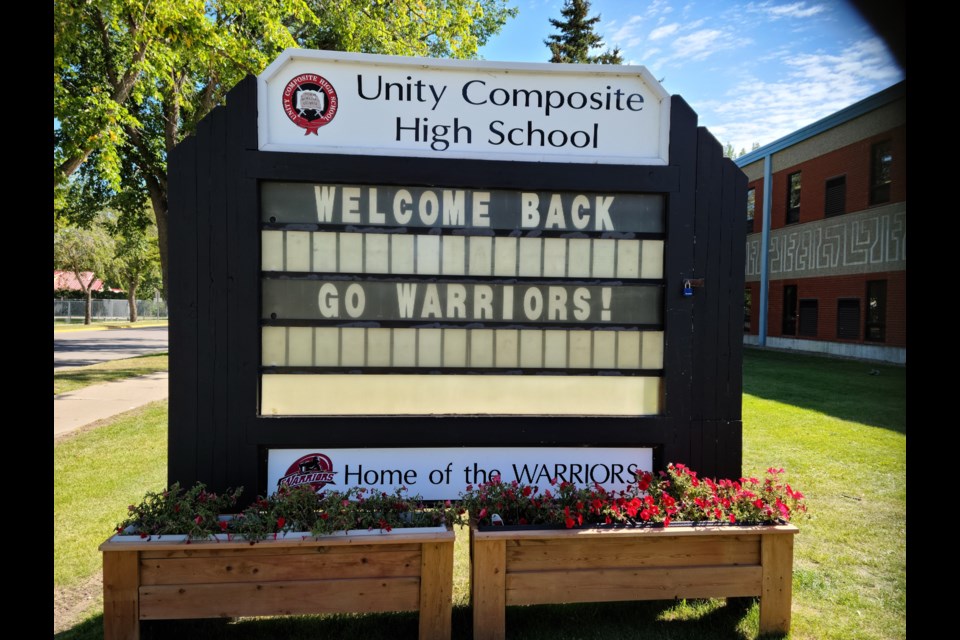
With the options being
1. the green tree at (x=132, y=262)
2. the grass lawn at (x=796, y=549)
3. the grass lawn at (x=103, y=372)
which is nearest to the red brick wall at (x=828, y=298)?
the grass lawn at (x=796, y=549)

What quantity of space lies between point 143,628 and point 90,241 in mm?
45264

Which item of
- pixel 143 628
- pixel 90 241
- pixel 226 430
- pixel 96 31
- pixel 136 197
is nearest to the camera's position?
pixel 143 628

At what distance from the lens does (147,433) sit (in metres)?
8.05

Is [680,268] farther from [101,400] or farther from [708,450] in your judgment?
[101,400]

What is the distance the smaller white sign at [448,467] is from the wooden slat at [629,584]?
0.59 m

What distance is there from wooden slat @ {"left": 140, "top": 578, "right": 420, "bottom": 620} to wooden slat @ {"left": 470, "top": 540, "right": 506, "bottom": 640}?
33cm

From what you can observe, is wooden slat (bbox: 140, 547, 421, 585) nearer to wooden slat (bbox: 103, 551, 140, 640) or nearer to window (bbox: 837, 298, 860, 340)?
wooden slat (bbox: 103, 551, 140, 640)

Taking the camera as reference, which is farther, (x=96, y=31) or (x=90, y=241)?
(x=90, y=241)

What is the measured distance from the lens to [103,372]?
14797 millimetres

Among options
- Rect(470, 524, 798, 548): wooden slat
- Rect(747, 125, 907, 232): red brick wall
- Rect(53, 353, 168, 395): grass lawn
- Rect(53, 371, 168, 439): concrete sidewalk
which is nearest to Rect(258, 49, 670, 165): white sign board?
Rect(470, 524, 798, 548): wooden slat

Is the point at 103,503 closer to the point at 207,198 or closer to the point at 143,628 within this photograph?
the point at 143,628

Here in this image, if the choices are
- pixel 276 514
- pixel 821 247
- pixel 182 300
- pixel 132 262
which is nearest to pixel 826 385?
pixel 821 247
